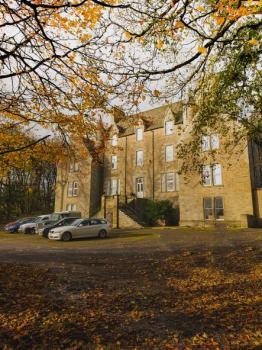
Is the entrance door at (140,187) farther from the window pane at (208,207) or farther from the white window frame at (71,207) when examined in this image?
A: the white window frame at (71,207)

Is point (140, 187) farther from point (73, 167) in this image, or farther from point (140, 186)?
point (73, 167)

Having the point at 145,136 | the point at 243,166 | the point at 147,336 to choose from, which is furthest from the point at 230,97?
the point at 145,136

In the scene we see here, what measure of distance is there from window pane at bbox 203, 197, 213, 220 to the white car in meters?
11.8

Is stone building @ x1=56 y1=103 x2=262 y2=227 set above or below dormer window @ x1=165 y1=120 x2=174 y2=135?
below

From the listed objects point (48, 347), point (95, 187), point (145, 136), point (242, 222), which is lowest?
point (48, 347)

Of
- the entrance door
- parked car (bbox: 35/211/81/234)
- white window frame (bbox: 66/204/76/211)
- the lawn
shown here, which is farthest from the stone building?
the lawn

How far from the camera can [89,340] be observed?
167 inches

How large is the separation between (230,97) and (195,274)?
27.4ft

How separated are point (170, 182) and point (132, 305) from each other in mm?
28606

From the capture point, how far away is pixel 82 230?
20.9 metres

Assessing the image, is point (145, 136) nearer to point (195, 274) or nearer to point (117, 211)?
point (117, 211)

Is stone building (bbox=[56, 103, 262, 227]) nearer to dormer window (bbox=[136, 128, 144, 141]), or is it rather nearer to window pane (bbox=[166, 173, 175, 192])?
window pane (bbox=[166, 173, 175, 192])

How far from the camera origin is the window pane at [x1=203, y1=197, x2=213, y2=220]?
28047 mm

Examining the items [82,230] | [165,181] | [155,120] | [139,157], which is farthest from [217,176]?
[82,230]
